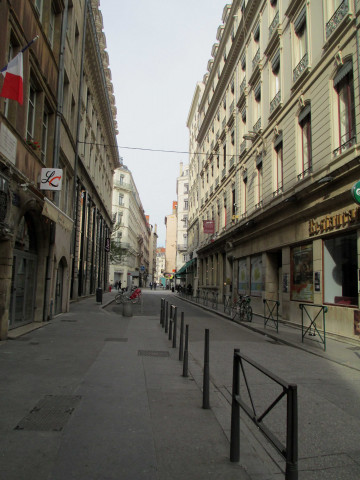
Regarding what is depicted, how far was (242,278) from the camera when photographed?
23.2 meters

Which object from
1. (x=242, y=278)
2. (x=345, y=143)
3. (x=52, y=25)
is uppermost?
(x=52, y=25)

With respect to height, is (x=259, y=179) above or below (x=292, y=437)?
above

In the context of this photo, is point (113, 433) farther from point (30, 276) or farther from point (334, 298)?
point (334, 298)

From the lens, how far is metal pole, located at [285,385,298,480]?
7.52ft

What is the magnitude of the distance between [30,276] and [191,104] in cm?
4785

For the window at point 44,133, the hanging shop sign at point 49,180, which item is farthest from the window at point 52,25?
the hanging shop sign at point 49,180

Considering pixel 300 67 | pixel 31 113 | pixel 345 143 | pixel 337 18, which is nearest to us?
pixel 345 143

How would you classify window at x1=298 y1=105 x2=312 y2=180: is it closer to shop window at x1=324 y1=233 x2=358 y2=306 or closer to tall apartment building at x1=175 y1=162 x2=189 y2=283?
shop window at x1=324 y1=233 x2=358 y2=306

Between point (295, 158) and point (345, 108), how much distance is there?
11.4 ft

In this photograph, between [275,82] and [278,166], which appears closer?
[278,166]

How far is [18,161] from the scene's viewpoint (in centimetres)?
988

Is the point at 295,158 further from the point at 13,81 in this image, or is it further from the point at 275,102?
the point at 13,81

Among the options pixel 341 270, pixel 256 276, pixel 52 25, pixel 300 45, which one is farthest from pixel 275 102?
pixel 52 25

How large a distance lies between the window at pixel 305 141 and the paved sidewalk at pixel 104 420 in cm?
991
